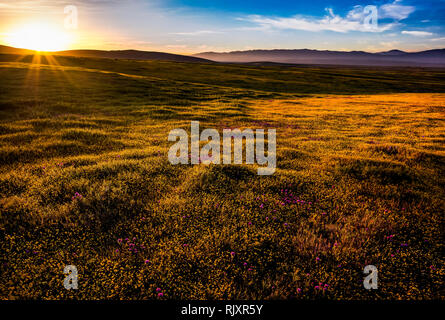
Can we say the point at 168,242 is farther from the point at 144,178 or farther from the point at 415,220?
the point at 415,220

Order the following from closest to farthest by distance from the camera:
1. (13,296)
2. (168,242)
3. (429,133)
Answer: (13,296)
(168,242)
(429,133)

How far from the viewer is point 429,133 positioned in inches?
606

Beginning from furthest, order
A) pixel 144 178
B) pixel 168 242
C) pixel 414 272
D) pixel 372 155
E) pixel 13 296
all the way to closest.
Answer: pixel 372 155 < pixel 144 178 < pixel 168 242 < pixel 414 272 < pixel 13 296

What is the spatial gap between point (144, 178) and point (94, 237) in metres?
3.01

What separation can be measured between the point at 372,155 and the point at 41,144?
636 inches

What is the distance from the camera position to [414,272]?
4.54 m

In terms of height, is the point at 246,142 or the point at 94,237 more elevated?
the point at 246,142

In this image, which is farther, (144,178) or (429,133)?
(429,133)

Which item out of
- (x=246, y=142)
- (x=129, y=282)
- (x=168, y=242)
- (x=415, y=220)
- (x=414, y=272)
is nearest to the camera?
(x=129, y=282)
